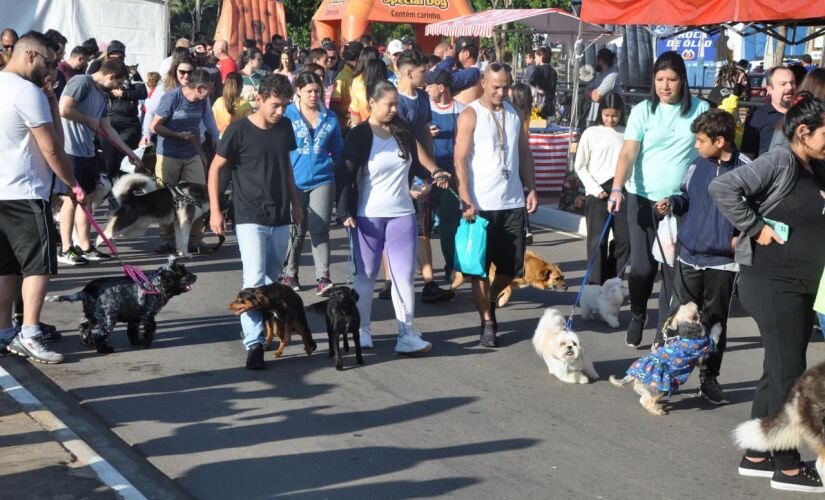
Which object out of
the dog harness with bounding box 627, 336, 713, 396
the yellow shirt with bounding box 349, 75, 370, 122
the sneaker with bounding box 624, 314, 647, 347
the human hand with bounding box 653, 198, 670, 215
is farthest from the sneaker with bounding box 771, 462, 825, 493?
the yellow shirt with bounding box 349, 75, 370, 122

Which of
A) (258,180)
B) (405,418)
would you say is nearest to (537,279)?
(258,180)

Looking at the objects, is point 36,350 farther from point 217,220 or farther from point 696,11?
point 696,11

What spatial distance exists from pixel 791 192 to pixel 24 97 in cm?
486

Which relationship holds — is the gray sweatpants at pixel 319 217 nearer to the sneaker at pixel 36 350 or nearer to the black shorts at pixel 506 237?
the black shorts at pixel 506 237

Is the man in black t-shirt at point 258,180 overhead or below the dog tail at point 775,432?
overhead

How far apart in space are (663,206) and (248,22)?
23.7m

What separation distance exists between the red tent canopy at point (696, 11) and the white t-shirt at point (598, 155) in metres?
2.21

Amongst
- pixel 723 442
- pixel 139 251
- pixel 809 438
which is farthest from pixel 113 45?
pixel 809 438

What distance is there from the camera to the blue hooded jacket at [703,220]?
683 cm

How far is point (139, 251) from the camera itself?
11.9 m

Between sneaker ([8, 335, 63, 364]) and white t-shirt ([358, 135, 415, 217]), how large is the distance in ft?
7.87

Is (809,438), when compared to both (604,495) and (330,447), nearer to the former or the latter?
(604,495)

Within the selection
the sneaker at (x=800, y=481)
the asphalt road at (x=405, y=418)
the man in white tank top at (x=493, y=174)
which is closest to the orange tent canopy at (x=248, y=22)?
the asphalt road at (x=405, y=418)

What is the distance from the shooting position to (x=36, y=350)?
24.6 feet
